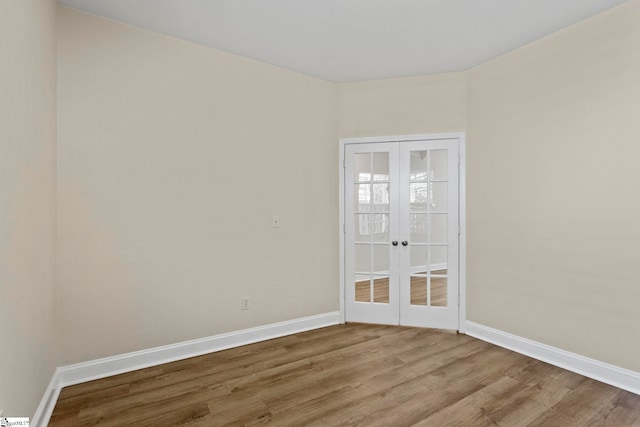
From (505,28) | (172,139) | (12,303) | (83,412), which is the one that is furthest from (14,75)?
(505,28)

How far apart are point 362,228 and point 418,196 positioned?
0.73 meters

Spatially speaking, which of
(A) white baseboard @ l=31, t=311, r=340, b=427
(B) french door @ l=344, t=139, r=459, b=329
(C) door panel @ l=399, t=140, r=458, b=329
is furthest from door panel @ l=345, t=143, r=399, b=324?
(A) white baseboard @ l=31, t=311, r=340, b=427

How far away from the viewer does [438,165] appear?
3.51 m

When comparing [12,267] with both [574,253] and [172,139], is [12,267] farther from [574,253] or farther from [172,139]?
[574,253]

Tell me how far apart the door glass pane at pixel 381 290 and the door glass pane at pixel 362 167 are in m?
1.19

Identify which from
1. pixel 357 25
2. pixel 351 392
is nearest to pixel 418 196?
pixel 357 25

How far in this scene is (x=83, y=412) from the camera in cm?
205

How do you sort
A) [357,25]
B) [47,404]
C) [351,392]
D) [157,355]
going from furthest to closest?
1. [157,355]
2. [357,25]
3. [351,392]
4. [47,404]

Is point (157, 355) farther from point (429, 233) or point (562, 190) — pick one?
point (562, 190)

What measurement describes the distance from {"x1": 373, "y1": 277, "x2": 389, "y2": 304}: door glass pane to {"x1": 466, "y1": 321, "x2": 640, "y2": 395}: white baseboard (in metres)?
0.90

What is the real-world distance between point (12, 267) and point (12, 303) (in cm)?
17

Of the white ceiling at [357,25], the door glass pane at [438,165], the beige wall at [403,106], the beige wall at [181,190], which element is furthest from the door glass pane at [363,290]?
the white ceiling at [357,25]

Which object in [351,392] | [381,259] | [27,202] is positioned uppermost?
[27,202]

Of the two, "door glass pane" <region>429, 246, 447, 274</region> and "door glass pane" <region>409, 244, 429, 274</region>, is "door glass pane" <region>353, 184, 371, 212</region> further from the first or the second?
"door glass pane" <region>429, 246, 447, 274</region>
